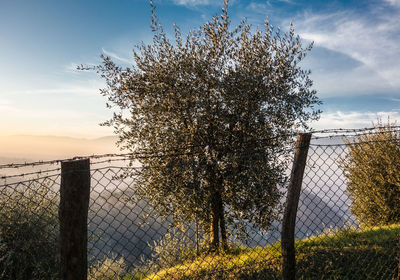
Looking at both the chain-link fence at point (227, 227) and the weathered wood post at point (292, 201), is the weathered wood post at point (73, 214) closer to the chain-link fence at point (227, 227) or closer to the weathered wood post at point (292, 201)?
the chain-link fence at point (227, 227)

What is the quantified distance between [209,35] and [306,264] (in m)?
9.82

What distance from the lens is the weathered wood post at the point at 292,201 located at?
460 centimetres

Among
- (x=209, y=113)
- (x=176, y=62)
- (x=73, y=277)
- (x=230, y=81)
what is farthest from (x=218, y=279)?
(x=176, y=62)

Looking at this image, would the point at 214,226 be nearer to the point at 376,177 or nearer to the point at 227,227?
the point at 227,227

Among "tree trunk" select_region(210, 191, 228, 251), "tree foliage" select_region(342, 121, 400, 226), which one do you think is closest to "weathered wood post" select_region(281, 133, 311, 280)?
"tree trunk" select_region(210, 191, 228, 251)

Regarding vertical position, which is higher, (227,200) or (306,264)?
(227,200)

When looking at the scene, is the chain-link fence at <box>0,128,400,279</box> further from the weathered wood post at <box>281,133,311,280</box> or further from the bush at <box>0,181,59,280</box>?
the weathered wood post at <box>281,133,311,280</box>

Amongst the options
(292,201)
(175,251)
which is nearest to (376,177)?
(175,251)

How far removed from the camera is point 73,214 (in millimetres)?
3156

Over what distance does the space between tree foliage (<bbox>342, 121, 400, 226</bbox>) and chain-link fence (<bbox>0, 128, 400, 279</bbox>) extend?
0.26 ft

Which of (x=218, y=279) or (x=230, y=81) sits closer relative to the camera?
(x=218, y=279)

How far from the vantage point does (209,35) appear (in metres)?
12.4

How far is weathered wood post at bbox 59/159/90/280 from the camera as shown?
10.3 feet

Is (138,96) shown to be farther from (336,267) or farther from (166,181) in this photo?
(336,267)
